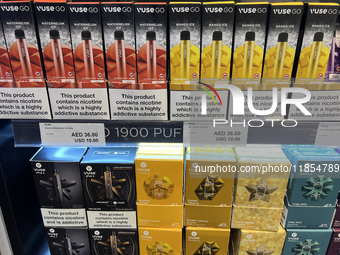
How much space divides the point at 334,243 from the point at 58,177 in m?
1.29

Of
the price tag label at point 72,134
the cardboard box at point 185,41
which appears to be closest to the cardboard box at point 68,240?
the price tag label at point 72,134

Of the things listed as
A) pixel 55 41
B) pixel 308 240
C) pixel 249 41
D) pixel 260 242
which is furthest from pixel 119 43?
pixel 308 240

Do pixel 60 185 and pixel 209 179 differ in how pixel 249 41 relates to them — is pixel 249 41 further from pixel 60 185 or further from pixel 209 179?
pixel 60 185

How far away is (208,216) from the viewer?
117 cm

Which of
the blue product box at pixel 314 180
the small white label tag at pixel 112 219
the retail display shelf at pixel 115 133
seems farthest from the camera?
the small white label tag at pixel 112 219

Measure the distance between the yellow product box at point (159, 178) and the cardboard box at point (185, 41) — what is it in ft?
1.15

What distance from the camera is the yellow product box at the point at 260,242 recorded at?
1183mm

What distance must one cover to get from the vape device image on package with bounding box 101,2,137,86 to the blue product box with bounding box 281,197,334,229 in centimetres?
89

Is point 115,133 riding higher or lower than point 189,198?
higher

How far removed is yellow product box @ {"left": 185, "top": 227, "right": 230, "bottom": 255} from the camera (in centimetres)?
119

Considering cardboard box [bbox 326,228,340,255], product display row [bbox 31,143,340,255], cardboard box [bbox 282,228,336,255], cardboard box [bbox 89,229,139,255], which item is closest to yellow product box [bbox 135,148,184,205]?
product display row [bbox 31,143,340,255]

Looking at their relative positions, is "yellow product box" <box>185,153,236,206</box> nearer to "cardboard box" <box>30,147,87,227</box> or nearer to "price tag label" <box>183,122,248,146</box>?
"price tag label" <box>183,122,248,146</box>

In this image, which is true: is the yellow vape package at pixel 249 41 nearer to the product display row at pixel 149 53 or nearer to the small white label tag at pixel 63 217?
the product display row at pixel 149 53

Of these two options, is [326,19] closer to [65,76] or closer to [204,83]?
[204,83]
